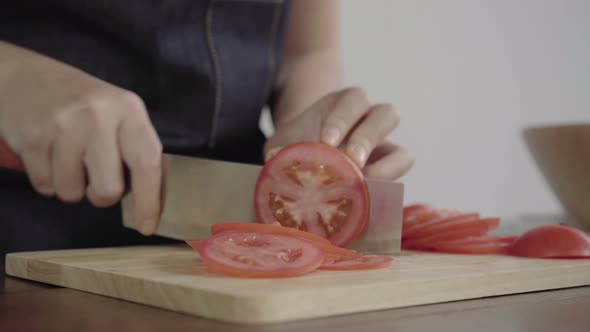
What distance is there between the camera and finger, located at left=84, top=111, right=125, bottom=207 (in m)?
1.11

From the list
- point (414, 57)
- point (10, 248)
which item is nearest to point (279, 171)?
point (10, 248)

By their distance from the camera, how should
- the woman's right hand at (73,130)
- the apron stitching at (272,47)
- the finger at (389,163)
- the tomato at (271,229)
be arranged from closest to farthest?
the tomato at (271,229) < the woman's right hand at (73,130) < the finger at (389,163) < the apron stitching at (272,47)

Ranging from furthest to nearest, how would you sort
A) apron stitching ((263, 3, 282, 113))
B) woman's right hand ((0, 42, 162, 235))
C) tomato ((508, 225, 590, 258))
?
apron stitching ((263, 3, 282, 113)) → tomato ((508, 225, 590, 258)) → woman's right hand ((0, 42, 162, 235))

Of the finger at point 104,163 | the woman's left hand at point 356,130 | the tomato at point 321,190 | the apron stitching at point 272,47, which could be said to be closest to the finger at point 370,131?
the woman's left hand at point 356,130

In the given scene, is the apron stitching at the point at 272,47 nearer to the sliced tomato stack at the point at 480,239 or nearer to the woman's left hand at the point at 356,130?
the woman's left hand at the point at 356,130

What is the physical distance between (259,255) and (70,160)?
1.26 ft

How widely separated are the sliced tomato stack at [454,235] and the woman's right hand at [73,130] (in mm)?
465

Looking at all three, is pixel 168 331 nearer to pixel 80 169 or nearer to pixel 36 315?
pixel 36 315

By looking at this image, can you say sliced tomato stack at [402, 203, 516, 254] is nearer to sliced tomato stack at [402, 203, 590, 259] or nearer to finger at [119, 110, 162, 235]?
sliced tomato stack at [402, 203, 590, 259]

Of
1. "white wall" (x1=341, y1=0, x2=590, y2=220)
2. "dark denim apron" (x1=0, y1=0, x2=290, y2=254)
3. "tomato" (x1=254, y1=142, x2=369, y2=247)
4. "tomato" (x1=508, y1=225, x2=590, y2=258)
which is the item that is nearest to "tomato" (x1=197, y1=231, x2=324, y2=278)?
Result: "tomato" (x1=254, y1=142, x2=369, y2=247)

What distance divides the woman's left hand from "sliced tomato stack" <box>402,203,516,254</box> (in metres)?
0.15

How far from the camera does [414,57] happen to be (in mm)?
3238

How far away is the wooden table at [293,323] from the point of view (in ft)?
2.49

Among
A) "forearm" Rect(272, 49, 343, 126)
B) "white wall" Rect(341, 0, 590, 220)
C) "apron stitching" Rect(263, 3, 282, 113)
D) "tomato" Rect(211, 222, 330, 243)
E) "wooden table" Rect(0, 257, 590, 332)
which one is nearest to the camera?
"wooden table" Rect(0, 257, 590, 332)
